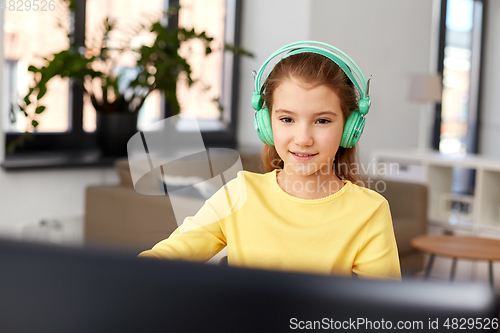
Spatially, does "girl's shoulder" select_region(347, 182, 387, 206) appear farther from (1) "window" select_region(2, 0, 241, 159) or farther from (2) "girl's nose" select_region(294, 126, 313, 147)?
(1) "window" select_region(2, 0, 241, 159)

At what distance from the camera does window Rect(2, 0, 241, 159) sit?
2.82m

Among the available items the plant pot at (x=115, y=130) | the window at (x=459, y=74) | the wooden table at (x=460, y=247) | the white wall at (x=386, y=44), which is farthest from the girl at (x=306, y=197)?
the window at (x=459, y=74)

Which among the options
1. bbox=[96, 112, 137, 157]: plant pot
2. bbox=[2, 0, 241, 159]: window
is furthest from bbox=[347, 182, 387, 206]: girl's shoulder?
bbox=[96, 112, 137, 157]: plant pot

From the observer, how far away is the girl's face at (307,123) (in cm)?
64

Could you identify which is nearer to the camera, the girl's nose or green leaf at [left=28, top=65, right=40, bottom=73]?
the girl's nose

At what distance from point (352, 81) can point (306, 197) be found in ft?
0.53

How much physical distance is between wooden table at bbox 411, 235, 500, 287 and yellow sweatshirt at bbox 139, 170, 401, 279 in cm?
172

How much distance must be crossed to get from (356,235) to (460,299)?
0.45 metres

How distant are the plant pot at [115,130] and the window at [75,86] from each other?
0.87ft

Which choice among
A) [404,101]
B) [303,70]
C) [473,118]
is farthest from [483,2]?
[303,70]

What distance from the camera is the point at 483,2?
590 centimetres

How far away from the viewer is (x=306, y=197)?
70 cm

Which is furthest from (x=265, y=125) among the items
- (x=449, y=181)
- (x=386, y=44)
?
→ (x=386, y=44)

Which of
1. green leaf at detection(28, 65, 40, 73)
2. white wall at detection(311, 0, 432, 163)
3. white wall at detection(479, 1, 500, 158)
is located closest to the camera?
green leaf at detection(28, 65, 40, 73)
